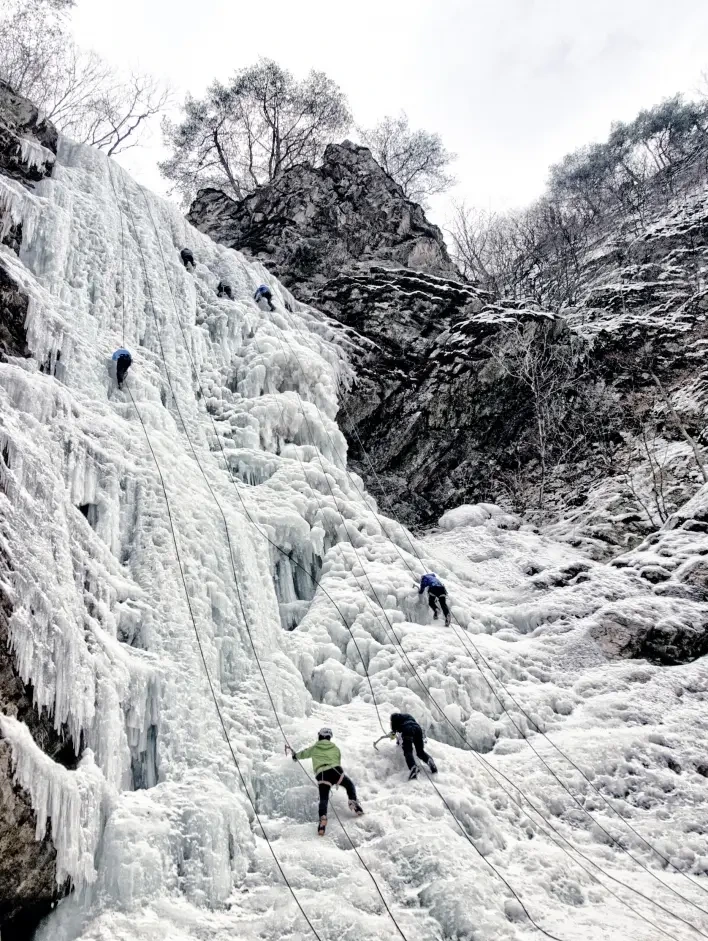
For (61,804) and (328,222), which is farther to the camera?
(328,222)

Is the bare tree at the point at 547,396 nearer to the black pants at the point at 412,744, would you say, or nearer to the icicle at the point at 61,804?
the black pants at the point at 412,744

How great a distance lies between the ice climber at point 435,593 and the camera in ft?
33.2

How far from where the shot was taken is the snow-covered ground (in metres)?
5.14

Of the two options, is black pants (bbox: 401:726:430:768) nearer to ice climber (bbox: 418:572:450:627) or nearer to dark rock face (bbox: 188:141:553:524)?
ice climber (bbox: 418:572:450:627)

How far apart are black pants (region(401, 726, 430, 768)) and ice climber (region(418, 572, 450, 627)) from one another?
323 centimetres

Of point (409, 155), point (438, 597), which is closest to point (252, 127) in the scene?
point (409, 155)

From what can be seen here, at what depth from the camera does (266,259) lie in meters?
22.0

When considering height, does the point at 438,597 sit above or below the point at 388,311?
below

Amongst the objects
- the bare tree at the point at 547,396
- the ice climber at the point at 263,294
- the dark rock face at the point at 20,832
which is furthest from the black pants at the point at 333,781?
the bare tree at the point at 547,396

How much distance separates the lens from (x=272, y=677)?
7.44 metres

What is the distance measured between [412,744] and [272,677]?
1749mm

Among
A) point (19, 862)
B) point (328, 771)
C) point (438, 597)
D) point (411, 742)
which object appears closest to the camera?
point (19, 862)

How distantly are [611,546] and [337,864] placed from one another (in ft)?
38.8

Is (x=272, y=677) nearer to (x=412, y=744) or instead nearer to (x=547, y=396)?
Answer: (x=412, y=744)
